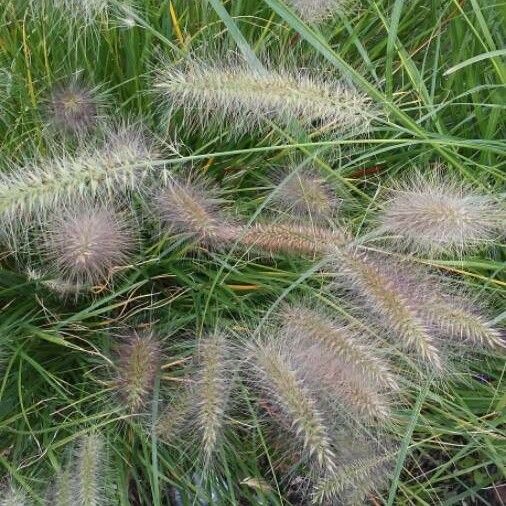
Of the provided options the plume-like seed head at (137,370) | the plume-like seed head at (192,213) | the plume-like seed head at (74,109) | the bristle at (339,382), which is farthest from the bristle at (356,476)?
the plume-like seed head at (74,109)

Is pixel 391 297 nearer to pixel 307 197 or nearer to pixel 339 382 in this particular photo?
pixel 339 382

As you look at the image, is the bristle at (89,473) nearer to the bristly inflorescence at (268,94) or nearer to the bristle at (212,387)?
the bristle at (212,387)

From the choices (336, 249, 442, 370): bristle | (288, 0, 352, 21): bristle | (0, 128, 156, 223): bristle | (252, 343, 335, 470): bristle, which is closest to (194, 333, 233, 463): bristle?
(252, 343, 335, 470): bristle

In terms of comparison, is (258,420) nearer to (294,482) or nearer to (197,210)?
(294,482)

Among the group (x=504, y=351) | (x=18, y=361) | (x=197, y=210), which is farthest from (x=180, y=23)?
(x=504, y=351)

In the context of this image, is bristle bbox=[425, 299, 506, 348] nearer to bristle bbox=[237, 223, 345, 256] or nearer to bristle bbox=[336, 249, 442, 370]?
bristle bbox=[336, 249, 442, 370]
